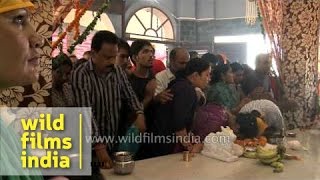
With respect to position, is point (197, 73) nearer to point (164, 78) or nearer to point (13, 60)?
point (164, 78)

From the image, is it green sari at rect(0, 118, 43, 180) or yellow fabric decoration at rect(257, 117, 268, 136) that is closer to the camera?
green sari at rect(0, 118, 43, 180)

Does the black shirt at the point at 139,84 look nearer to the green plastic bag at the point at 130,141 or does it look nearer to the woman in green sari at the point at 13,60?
the green plastic bag at the point at 130,141

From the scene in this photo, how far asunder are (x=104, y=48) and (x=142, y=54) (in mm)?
494

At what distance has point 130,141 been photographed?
77.6 inches

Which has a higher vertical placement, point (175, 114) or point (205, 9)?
point (205, 9)

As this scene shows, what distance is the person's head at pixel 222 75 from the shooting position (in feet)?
9.27

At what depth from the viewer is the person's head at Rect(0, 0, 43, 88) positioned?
63cm

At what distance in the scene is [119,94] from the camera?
194 cm

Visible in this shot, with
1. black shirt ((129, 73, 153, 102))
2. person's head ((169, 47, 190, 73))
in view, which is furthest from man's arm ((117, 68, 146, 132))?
person's head ((169, 47, 190, 73))

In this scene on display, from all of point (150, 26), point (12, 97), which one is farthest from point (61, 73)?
point (150, 26)

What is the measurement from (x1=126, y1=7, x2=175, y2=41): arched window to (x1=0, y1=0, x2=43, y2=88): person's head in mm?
5250

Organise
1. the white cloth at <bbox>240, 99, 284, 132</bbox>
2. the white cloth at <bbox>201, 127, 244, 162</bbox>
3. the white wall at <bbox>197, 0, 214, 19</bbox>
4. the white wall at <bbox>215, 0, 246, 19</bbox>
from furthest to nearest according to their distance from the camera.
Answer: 1. the white wall at <bbox>197, 0, 214, 19</bbox>
2. the white wall at <bbox>215, 0, 246, 19</bbox>
3. the white cloth at <bbox>240, 99, 284, 132</bbox>
4. the white cloth at <bbox>201, 127, 244, 162</bbox>

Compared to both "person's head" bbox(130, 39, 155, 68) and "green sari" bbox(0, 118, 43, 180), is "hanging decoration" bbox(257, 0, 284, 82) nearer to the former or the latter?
"person's head" bbox(130, 39, 155, 68)

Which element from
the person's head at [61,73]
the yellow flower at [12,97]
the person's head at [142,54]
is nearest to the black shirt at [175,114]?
the person's head at [142,54]
